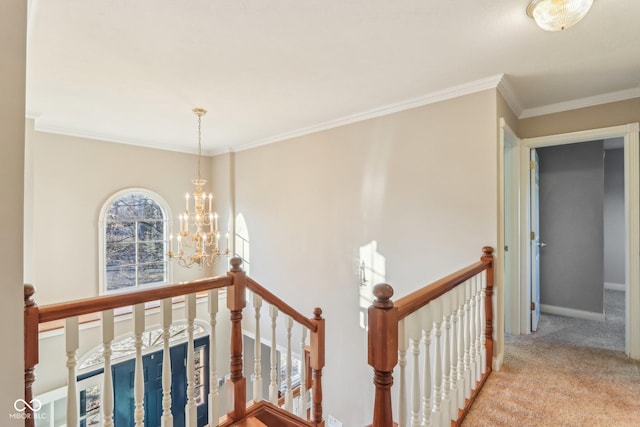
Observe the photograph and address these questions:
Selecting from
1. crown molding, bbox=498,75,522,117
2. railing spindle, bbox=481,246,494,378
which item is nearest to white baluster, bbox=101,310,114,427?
railing spindle, bbox=481,246,494,378

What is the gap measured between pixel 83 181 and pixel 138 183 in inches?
26.8

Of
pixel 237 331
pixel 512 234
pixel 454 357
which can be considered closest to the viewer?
pixel 454 357

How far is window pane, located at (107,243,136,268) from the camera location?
174 inches

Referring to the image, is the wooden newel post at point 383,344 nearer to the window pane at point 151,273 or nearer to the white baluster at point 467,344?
the white baluster at point 467,344

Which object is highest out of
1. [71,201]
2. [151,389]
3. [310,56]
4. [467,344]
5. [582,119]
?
[310,56]

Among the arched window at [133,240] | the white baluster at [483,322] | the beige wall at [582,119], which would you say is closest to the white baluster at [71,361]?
the white baluster at [483,322]

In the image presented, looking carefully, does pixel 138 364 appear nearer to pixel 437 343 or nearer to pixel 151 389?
pixel 437 343

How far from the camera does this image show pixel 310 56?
85.5 inches

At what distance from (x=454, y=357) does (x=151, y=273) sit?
4.69 metres

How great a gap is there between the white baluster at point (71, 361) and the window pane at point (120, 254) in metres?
3.80

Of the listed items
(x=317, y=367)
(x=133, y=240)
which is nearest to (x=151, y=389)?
(x=133, y=240)

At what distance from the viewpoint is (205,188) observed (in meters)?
5.45

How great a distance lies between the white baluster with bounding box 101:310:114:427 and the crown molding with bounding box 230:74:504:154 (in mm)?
2904

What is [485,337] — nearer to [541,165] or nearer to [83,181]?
[541,165]
